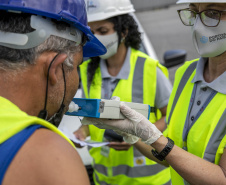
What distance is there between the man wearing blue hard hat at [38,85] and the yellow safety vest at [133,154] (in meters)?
1.44

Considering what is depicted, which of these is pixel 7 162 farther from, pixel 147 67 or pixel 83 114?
pixel 147 67

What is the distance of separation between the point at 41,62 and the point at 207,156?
1108 millimetres

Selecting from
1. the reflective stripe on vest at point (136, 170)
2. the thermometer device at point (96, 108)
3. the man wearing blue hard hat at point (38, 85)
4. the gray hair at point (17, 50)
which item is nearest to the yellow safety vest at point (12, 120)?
the man wearing blue hard hat at point (38, 85)

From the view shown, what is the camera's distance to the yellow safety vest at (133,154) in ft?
10.3

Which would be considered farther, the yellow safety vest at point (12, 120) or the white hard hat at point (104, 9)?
the white hard hat at point (104, 9)

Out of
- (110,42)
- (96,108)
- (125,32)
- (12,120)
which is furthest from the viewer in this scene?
(125,32)

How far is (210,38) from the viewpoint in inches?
89.7

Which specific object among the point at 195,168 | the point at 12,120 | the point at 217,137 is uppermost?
the point at 12,120

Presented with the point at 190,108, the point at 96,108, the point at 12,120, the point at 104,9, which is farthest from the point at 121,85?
the point at 12,120

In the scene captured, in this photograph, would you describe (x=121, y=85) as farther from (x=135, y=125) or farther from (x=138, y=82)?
(x=135, y=125)

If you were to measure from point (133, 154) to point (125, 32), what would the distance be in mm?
1063

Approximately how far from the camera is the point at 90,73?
3.39m

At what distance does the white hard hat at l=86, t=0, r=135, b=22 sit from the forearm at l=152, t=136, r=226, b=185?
1550mm

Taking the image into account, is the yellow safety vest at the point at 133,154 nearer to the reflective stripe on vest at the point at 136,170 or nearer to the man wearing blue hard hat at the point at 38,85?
the reflective stripe on vest at the point at 136,170
